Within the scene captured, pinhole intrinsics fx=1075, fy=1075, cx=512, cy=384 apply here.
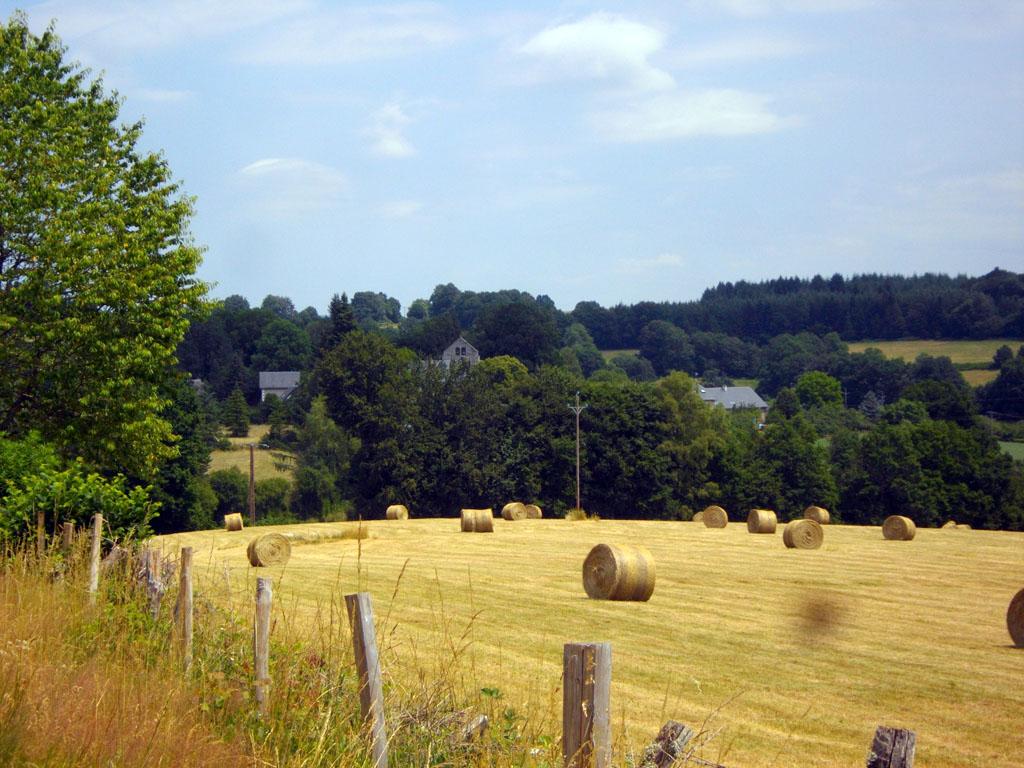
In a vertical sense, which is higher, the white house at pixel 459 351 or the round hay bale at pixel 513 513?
the white house at pixel 459 351

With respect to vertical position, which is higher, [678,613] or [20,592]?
[20,592]

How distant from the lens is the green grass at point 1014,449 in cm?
8606

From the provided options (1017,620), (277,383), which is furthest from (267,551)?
(277,383)

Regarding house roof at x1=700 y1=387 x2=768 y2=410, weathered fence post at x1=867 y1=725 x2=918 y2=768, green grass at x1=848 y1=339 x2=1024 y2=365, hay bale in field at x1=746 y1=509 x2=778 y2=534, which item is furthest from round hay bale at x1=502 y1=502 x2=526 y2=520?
green grass at x1=848 y1=339 x2=1024 y2=365

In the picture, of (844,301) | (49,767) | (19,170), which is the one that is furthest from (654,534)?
(844,301)

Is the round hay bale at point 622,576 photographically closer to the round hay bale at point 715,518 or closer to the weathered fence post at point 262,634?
the weathered fence post at point 262,634

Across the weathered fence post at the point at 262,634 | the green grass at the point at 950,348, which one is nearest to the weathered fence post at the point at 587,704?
the weathered fence post at the point at 262,634

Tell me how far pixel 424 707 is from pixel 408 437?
64.0 metres

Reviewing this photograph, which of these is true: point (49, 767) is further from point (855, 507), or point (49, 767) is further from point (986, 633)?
point (855, 507)

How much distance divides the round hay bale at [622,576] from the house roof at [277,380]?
10369 centimetres

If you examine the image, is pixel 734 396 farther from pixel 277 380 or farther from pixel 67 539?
pixel 67 539

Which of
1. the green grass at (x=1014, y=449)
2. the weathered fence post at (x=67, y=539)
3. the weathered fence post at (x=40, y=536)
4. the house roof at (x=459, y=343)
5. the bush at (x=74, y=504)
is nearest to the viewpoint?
the weathered fence post at (x=40, y=536)

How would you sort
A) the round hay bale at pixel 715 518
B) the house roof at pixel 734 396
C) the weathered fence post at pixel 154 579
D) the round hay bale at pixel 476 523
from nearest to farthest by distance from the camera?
the weathered fence post at pixel 154 579
the round hay bale at pixel 476 523
the round hay bale at pixel 715 518
the house roof at pixel 734 396

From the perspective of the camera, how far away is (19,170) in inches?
930
